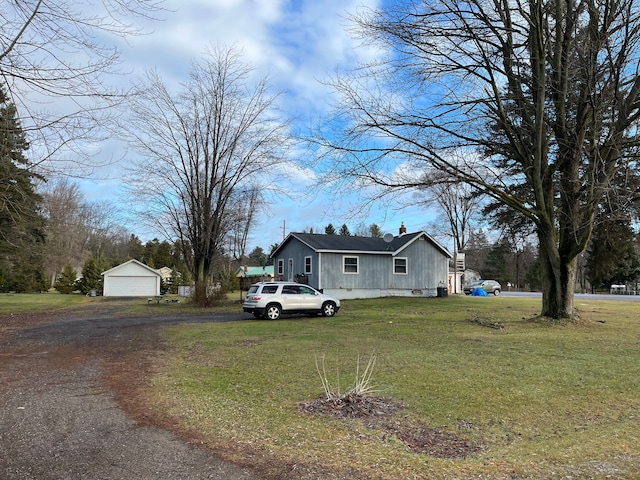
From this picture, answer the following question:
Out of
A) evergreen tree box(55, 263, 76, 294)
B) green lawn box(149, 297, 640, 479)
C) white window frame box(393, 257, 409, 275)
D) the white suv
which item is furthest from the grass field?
evergreen tree box(55, 263, 76, 294)

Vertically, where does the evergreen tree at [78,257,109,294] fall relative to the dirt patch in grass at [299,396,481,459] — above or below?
above

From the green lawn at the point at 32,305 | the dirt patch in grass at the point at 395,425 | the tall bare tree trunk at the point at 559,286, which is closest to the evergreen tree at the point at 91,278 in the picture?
the green lawn at the point at 32,305

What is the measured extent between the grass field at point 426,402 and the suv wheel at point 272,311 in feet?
19.3

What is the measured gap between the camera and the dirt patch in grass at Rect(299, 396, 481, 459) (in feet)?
15.6

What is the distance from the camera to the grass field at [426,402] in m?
4.38

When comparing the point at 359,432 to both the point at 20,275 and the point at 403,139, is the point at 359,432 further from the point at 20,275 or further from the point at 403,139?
the point at 20,275

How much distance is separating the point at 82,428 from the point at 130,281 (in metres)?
41.4

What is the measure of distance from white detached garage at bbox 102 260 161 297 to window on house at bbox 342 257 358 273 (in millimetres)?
21682

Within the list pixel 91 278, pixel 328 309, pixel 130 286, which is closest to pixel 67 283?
pixel 91 278

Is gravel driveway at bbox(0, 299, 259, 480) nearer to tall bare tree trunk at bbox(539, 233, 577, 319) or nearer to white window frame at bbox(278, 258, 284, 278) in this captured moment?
tall bare tree trunk at bbox(539, 233, 577, 319)

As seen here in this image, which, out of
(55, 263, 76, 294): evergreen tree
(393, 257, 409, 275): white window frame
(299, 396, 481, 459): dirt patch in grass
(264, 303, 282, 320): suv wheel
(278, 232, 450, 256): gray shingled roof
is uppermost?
(278, 232, 450, 256): gray shingled roof

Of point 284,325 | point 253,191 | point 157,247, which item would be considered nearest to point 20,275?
point 157,247

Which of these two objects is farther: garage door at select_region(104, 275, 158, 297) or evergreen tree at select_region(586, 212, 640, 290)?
evergreen tree at select_region(586, 212, 640, 290)

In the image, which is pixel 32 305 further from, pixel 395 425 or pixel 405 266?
pixel 395 425
